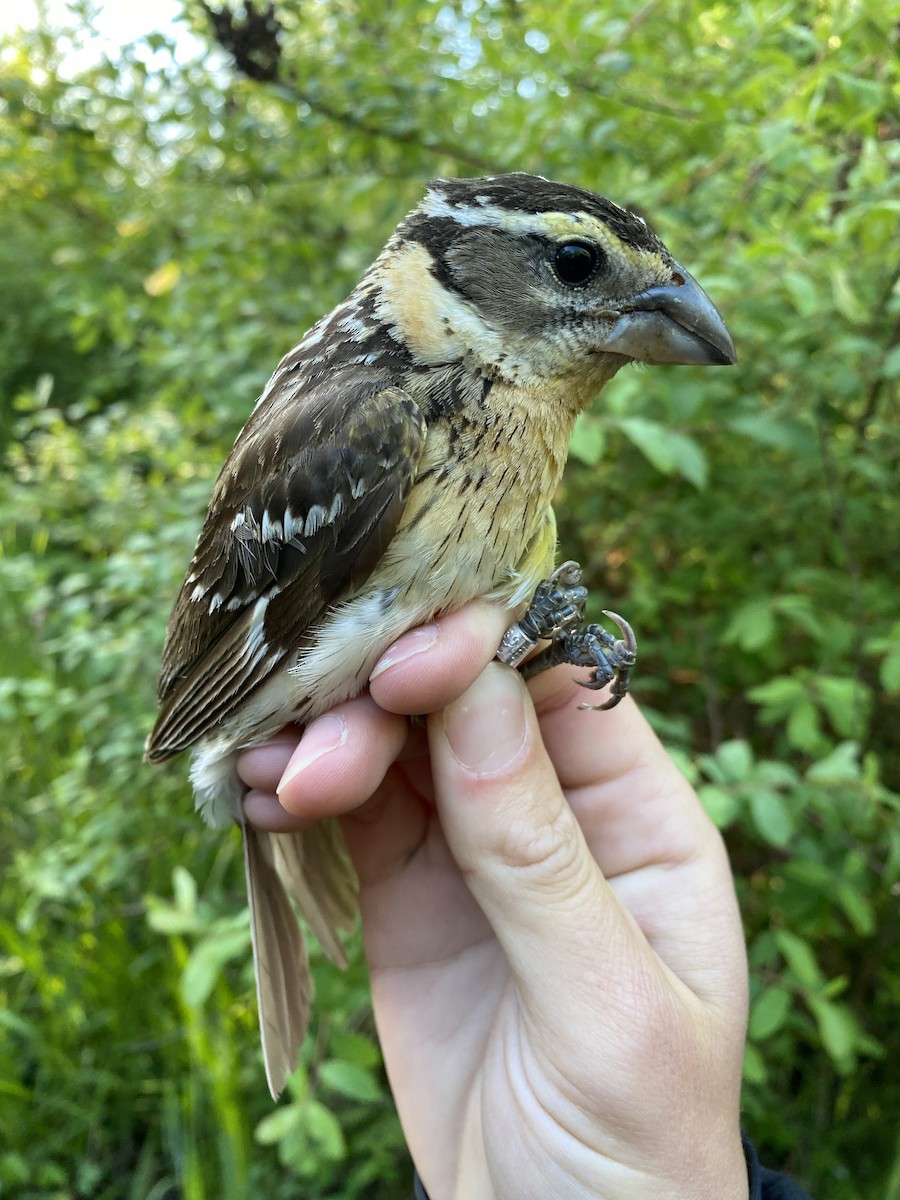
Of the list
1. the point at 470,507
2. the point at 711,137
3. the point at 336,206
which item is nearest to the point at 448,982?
the point at 470,507

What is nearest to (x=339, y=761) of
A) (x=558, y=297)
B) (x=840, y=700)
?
(x=558, y=297)

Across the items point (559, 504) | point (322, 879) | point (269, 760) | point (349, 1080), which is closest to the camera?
point (269, 760)

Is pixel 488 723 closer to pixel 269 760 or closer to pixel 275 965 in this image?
pixel 269 760

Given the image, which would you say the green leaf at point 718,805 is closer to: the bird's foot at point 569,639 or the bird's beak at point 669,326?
the bird's foot at point 569,639

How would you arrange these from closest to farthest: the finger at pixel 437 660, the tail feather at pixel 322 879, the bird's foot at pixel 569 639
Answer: the finger at pixel 437 660 → the bird's foot at pixel 569 639 → the tail feather at pixel 322 879

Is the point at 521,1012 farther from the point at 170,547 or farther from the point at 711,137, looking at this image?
the point at 711,137

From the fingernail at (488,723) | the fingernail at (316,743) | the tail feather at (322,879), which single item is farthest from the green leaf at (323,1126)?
the fingernail at (488,723)
